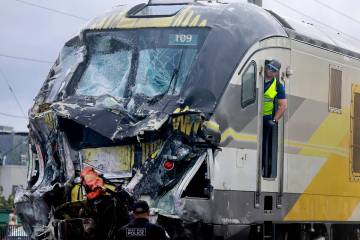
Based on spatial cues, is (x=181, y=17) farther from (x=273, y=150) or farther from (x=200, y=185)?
(x=200, y=185)

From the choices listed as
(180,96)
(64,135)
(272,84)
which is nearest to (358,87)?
(272,84)

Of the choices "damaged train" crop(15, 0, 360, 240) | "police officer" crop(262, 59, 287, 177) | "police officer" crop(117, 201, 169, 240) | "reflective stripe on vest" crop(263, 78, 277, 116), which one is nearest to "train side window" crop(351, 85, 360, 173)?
"damaged train" crop(15, 0, 360, 240)

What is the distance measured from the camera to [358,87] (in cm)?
1420

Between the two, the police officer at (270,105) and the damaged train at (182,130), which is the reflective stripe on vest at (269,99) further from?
the damaged train at (182,130)

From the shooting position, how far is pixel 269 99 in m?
12.1

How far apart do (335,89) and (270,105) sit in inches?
74.0

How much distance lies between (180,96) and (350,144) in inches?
151

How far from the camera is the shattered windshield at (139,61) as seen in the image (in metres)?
11.7

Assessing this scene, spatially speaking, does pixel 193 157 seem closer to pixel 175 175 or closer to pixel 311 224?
pixel 175 175

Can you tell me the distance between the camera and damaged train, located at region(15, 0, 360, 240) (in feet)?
36.3

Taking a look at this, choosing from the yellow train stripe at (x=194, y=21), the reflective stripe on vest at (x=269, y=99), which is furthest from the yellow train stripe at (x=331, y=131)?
the yellow train stripe at (x=194, y=21)

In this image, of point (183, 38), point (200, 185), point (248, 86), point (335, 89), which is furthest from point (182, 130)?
point (335, 89)

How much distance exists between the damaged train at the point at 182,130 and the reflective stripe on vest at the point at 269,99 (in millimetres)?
170

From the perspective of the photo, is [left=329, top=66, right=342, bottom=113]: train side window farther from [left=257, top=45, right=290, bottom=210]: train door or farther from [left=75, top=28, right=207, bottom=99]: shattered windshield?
[left=75, top=28, right=207, bottom=99]: shattered windshield
